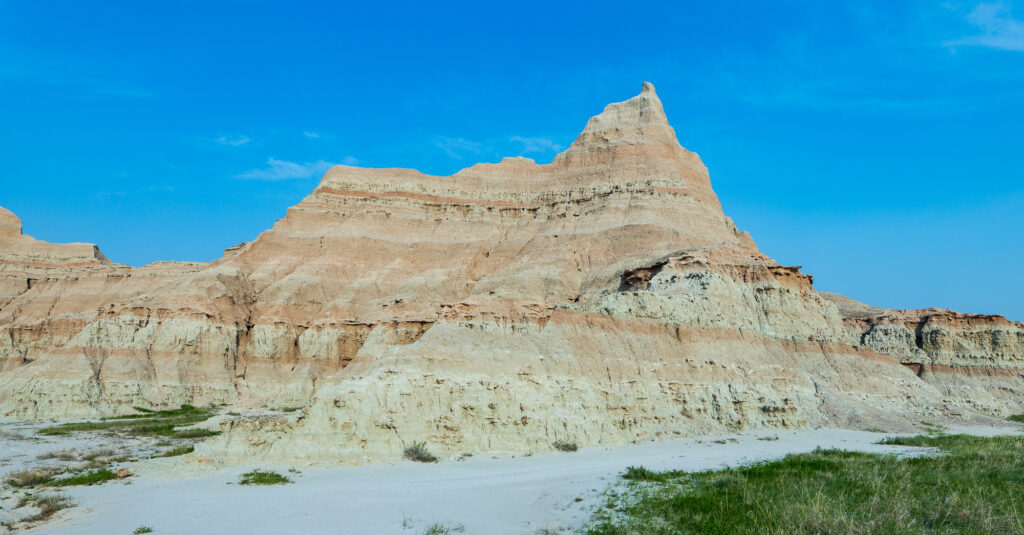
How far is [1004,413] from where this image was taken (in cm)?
4228

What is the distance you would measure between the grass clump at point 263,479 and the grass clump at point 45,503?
13.4 ft

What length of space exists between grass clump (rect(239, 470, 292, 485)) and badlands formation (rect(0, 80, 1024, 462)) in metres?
2.17

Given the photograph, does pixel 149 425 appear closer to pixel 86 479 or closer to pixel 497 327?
pixel 86 479

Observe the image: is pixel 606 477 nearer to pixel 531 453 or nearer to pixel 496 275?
pixel 531 453

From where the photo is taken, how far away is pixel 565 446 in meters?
23.8

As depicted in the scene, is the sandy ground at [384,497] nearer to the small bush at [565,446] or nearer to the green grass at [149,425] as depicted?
the small bush at [565,446]

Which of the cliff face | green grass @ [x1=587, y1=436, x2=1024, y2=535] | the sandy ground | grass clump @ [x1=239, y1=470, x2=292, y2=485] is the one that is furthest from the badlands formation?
green grass @ [x1=587, y1=436, x2=1024, y2=535]

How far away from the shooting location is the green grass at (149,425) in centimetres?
3325

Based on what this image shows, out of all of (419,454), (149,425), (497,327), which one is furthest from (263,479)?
(149,425)

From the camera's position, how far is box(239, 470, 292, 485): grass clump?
1720cm

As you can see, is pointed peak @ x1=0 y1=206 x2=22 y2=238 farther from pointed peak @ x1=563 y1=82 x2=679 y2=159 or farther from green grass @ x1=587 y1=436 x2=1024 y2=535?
green grass @ x1=587 y1=436 x2=1024 y2=535

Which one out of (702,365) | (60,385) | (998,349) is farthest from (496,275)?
(998,349)

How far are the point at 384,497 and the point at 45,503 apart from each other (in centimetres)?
853

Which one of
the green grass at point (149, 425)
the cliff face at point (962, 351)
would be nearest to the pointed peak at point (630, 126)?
the cliff face at point (962, 351)
